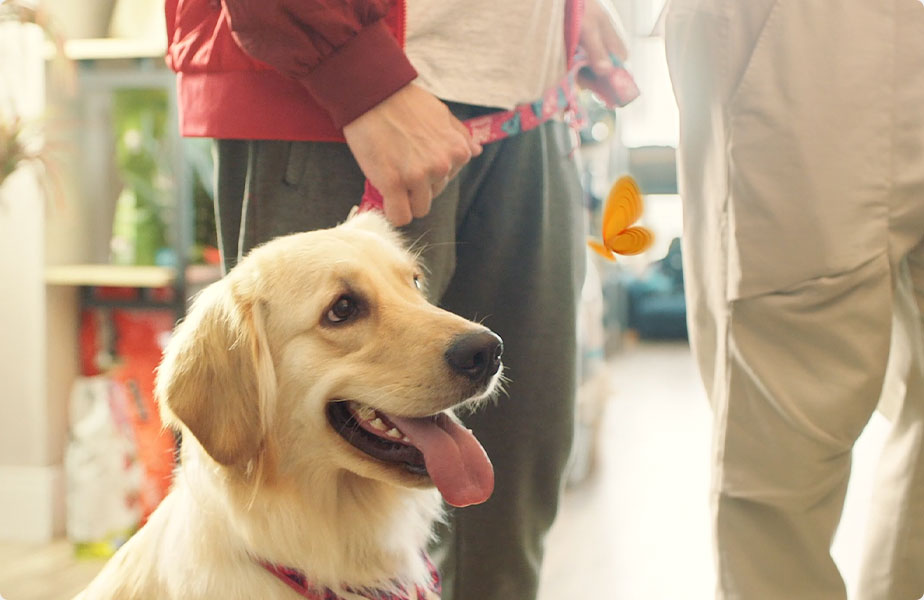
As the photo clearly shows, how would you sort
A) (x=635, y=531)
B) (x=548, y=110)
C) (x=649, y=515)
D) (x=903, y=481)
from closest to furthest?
1. (x=548, y=110)
2. (x=903, y=481)
3. (x=635, y=531)
4. (x=649, y=515)

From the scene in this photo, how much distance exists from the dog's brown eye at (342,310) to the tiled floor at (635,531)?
142 cm

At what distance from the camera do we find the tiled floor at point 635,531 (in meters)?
2.28

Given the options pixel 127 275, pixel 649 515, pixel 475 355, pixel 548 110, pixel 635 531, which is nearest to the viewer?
pixel 475 355

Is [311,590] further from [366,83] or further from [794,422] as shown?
[794,422]

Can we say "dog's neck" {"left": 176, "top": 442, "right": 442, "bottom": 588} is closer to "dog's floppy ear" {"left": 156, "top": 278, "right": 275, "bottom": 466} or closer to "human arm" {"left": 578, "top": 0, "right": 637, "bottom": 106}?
"dog's floppy ear" {"left": 156, "top": 278, "right": 275, "bottom": 466}

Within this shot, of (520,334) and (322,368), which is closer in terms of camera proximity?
(322,368)

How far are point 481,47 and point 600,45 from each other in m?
0.27

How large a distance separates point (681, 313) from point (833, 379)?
572 centimetres

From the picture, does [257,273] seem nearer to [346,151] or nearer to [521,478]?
[346,151]

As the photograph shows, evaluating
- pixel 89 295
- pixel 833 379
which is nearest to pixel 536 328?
pixel 833 379

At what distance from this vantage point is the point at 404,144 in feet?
3.21

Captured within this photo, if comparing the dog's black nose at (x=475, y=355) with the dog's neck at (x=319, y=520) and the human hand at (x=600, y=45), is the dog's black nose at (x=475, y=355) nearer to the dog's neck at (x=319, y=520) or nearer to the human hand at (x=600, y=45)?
the dog's neck at (x=319, y=520)

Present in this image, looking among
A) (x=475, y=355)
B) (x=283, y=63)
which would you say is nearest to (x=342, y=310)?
(x=475, y=355)

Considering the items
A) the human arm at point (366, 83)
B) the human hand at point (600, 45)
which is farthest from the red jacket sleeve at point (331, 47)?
the human hand at point (600, 45)
